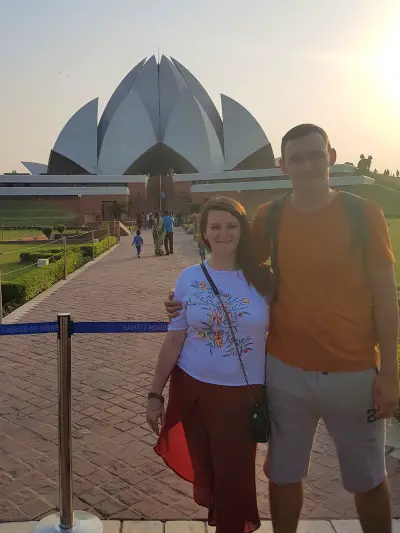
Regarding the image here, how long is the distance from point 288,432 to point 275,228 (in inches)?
23.4

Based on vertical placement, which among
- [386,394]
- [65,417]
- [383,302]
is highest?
[383,302]

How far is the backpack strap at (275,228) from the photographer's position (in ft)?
5.08

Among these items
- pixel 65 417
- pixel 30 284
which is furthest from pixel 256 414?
pixel 30 284

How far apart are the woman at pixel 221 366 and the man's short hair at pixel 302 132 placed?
0.82 ft

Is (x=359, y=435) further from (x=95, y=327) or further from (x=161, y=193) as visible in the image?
(x=161, y=193)

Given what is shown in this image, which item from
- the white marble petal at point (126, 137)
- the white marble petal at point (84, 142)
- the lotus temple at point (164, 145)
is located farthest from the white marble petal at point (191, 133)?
the white marble petal at point (84, 142)

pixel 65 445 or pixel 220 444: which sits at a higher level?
pixel 220 444

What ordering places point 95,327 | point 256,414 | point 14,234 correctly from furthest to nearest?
point 14,234 < point 95,327 < point 256,414

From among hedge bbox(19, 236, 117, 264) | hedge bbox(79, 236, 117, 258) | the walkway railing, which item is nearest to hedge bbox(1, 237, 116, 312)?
hedge bbox(19, 236, 117, 264)

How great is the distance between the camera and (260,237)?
164 cm

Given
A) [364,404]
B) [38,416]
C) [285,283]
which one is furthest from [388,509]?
[38,416]

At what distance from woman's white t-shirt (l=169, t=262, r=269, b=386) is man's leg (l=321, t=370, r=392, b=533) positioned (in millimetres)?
218

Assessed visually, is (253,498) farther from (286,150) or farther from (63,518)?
(286,150)

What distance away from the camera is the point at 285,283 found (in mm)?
1520
